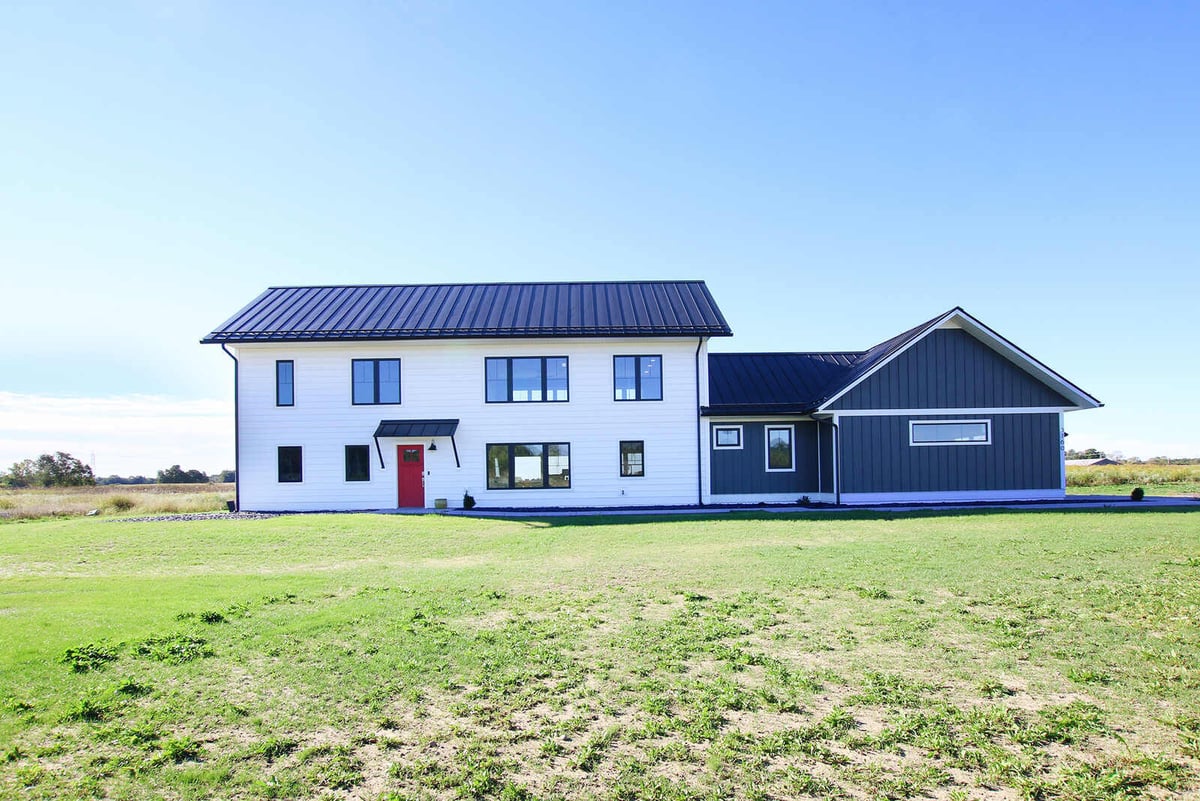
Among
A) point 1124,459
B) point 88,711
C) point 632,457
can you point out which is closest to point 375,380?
point 632,457

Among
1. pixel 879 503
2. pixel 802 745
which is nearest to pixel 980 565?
pixel 802 745

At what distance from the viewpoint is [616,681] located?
5.49 metres

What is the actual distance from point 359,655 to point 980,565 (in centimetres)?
867

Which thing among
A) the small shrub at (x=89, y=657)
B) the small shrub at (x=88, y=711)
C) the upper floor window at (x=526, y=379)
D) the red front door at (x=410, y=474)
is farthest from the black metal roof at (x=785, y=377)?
the small shrub at (x=88, y=711)

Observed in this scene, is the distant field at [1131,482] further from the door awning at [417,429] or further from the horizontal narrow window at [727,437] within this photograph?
the door awning at [417,429]

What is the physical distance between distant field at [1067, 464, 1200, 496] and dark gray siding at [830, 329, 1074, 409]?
6462mm

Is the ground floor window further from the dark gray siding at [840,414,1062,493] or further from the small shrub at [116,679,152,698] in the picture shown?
the small shrub at [116,679,152,698]

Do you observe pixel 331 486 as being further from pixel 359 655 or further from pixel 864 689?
pixel 864 689

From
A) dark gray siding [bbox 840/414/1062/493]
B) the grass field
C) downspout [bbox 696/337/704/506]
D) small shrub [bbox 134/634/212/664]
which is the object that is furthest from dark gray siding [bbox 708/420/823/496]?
small shrub [bbox 134/634/212/664]

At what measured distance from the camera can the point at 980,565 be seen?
34.0ft

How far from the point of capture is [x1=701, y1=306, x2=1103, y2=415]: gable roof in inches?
880

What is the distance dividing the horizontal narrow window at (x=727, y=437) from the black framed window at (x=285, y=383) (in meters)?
14.1

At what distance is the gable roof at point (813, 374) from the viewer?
22344 mm

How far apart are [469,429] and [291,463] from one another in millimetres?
6030
